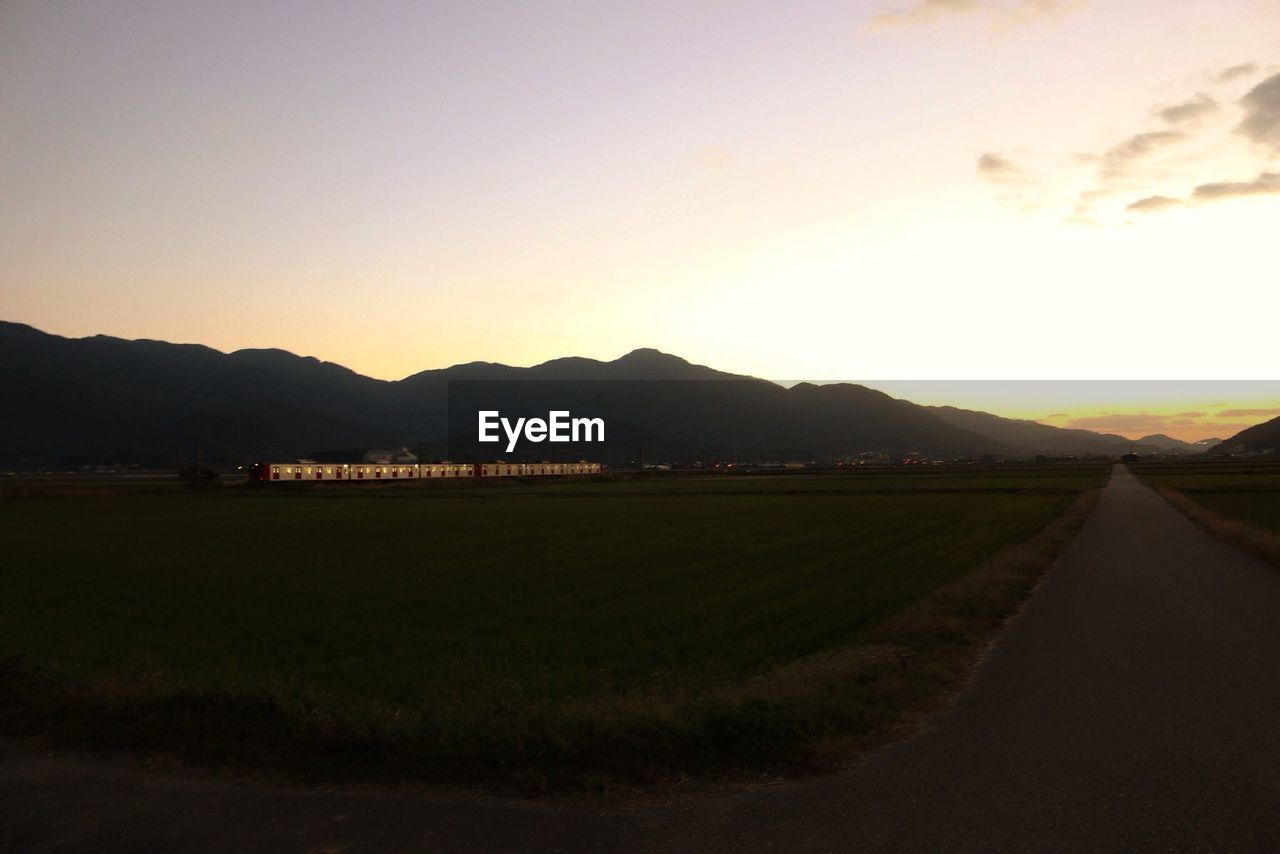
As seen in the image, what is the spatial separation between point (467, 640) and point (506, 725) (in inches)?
261

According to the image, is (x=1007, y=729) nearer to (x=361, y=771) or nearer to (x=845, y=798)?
(x=845, y=798)

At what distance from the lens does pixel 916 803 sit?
6699 mm

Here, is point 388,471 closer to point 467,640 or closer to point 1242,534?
point 1242,534

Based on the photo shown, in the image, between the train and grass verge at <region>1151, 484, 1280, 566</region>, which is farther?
the train

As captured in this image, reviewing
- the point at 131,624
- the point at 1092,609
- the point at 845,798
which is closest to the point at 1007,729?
the point at 845,798

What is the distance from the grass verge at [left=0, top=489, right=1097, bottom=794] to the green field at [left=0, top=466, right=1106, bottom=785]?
3 cm

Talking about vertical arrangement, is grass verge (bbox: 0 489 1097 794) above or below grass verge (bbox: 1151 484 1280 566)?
above

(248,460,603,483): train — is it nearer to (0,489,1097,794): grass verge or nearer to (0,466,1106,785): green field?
(0,466,1106,785): green field

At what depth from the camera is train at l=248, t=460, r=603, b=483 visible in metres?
99.4

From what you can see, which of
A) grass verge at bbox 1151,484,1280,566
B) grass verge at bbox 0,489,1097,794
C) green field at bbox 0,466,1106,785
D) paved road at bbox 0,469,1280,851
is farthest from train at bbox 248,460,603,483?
paved road at bbox 0,469,1280,851

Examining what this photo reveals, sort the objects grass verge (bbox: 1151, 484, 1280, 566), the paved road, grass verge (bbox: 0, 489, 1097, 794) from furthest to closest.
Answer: grass verge (bbox: 1151, 484, 1280, 566) < grass verge (bbox: 0, 489, 1097, 794) < the paved road

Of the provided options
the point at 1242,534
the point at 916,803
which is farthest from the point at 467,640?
the point at 1242,534

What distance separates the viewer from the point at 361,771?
7.54 metres

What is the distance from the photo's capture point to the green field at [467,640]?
26.2ft
